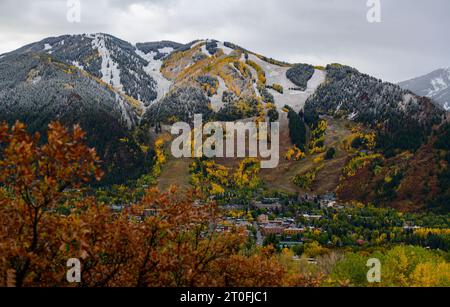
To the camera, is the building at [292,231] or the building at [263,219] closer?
the building at [292,231]

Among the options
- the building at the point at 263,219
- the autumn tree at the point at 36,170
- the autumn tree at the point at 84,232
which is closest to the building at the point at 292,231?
the building at the point at 263,219

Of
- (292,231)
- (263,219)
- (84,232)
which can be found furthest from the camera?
(263,219)

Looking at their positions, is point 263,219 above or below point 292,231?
above

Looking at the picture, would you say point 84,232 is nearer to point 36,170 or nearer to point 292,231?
point 36,170

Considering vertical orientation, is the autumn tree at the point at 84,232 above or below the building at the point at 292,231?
above

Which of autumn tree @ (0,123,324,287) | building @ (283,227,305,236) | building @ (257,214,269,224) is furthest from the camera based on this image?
building @ (257,214,269,224)

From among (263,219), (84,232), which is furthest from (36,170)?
(263,219)

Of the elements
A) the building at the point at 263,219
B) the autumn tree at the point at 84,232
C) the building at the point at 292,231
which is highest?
the autumn tree at the point at 84,232

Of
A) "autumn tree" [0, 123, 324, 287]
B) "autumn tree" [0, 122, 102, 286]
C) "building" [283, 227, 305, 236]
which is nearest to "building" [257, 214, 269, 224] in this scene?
"building" [283, 227, 305, 236]

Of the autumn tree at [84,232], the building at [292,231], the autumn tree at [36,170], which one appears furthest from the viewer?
the building at [292,231]

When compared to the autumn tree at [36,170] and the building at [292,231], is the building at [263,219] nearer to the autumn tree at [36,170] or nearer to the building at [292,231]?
the building at [292,231]

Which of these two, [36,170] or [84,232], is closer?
[84,232]

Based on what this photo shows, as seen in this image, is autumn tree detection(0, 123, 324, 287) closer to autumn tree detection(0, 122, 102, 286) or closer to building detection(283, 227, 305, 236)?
autumn tree detection(0, 122, 102, 286)
